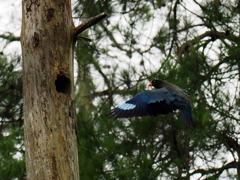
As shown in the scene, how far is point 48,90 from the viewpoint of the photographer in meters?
3.85

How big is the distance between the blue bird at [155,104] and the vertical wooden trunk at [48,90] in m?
0.90

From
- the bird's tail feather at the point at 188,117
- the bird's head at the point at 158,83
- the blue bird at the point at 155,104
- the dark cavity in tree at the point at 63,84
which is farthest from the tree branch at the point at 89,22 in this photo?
the bird's head at the point at 158,83

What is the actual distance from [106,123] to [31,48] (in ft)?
7.50

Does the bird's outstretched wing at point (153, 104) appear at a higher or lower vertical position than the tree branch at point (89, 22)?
lower

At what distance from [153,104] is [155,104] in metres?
0.02

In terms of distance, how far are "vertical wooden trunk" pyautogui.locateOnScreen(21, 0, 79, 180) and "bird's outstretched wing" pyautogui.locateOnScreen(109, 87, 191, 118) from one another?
2.95ft

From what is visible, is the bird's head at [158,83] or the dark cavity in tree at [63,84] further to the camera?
the bird's head at [158,83]

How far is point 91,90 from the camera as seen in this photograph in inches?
299

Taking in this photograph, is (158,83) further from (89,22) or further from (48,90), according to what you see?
(48,90)

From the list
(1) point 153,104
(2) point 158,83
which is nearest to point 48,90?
(1) point 153,104

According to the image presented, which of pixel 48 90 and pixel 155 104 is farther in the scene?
pixel 155 104

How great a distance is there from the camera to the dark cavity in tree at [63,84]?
12.9 ft

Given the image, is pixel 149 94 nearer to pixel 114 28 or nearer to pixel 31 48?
pixel 31 48

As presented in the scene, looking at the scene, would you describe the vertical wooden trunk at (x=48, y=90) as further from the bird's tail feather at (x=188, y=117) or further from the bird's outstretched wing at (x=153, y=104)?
the bird's tail feather at (x=188, y=117)
